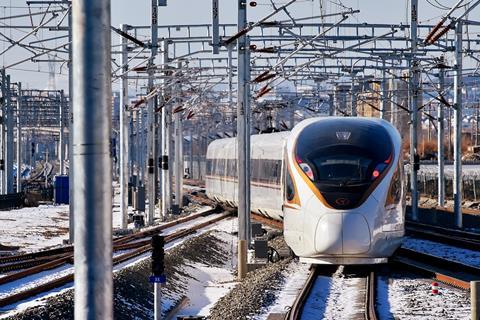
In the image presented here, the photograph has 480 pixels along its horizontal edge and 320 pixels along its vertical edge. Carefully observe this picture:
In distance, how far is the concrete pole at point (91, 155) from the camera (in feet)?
19.9

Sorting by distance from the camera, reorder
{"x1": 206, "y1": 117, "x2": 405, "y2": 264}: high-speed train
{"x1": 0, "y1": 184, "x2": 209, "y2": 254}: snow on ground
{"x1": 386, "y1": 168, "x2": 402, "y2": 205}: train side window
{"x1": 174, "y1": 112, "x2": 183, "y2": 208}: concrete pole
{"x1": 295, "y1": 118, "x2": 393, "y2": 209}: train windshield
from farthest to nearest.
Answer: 1. {"x1": 174, "y1": 112, "x2": 183, "y2": 208}: concrete pole
2. {"x1": 0, "y1": 184, "x2": 209, "y2": 254}: snow on ground
3. {"x1": 386, "y1": 168, "x2": 402, "y2": 205}: train side window
4. {"x1": 295, "y1": 118, "x2": 393, "y2": 209}: train windshield
5. {"x1": 206, "y1": 117, "x2": 405, "y2": 264}: high-speed train

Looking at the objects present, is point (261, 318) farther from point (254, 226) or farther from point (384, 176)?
point (254, 226)

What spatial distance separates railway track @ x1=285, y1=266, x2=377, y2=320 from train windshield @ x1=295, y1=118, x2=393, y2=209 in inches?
56.3

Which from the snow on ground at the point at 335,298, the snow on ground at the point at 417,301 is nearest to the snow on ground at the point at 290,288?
the snow on ground at the point at 335,298

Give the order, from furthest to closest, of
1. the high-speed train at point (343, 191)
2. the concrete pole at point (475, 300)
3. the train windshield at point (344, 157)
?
1. the train windshield at point (344, 157)
2. the high-speed train at point (343, 191)
3. the concrete pole at point (475, 300)

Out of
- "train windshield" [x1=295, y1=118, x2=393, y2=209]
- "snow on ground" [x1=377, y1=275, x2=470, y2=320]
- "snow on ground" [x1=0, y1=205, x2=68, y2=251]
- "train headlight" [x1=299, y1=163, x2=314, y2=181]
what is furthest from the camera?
"snow on ground" [x1=0, y1=205, x2=68, y2=251]

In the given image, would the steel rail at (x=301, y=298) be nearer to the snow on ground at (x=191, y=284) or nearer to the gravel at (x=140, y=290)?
the snow on ground at (x=191, y=284)

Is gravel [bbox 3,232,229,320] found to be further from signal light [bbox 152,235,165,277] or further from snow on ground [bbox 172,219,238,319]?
signal light [bbox 152,235,165,277]

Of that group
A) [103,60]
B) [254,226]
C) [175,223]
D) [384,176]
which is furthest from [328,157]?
[175,223]

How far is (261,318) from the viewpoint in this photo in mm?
14875

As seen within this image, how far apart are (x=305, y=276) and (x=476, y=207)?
32095 millimetres

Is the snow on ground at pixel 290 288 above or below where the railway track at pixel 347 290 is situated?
below

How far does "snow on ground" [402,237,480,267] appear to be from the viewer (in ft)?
75.1

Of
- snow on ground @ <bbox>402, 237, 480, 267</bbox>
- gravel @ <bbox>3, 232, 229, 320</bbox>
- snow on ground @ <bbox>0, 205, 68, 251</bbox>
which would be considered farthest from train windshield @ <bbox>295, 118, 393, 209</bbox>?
snow on ground @ <bbox>0, 205, 68, 251</bbox>
